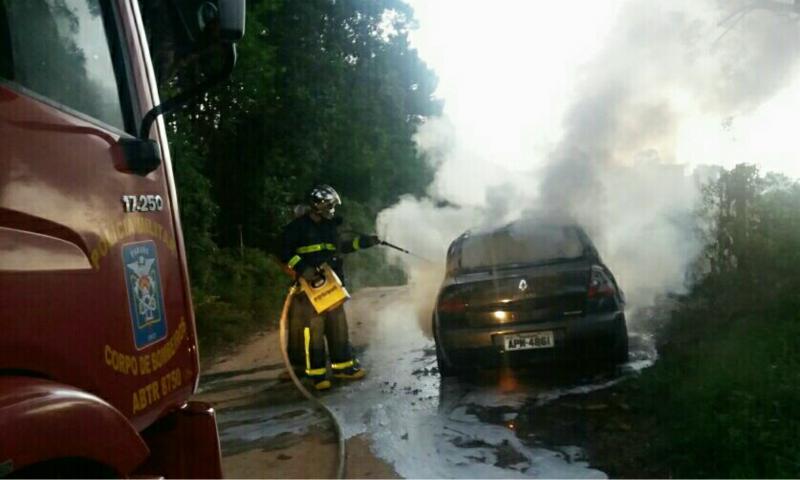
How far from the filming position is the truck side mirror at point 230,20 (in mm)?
2922

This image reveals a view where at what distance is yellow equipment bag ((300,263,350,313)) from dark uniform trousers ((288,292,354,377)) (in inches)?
7.1

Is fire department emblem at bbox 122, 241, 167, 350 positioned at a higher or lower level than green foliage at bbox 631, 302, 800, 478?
higher

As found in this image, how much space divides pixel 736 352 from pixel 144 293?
5.50 metres

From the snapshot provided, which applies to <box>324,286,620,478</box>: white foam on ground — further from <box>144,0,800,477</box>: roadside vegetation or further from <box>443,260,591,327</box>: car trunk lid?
<box>144,0,800,477</box>: roadside vegetation

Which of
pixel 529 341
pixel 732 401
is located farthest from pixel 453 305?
pixel 732 401

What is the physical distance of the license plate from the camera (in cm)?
789

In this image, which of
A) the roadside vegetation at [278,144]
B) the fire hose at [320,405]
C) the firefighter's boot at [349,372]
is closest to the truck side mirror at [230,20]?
the fire hose at [320,405]

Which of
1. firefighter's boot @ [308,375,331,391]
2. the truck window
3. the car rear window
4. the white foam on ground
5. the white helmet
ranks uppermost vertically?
the truck window

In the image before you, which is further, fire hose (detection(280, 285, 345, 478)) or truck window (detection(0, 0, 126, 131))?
fire hose (detection(280, 285, 345, 478))

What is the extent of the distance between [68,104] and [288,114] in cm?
1727

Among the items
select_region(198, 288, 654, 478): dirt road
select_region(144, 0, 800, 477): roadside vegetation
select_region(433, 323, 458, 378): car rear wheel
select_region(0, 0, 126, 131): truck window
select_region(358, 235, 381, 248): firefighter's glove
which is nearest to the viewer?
select_region(0, 0, 126, 131): truck window

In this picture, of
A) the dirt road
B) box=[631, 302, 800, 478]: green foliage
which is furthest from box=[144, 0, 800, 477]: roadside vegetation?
the dirt road

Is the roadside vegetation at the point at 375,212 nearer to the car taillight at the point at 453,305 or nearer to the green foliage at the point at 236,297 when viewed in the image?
the green foliage at the point at 236,297

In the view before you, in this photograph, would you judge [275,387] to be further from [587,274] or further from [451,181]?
[451,181]
